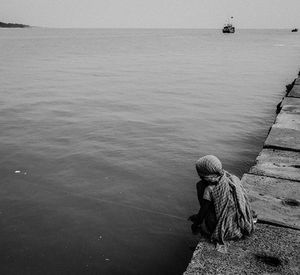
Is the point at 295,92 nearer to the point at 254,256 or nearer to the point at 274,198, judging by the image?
the point at 274,198

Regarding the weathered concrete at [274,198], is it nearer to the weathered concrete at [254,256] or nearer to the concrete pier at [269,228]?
the concrete pier at [269,228]

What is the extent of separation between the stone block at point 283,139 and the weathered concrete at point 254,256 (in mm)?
3326

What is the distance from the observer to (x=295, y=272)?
3.79m

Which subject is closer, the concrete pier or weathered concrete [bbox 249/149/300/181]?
the concrete pier

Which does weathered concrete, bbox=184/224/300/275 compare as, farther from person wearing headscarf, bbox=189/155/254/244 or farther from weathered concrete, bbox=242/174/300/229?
weathered concrete, bbox=242/174/300/229

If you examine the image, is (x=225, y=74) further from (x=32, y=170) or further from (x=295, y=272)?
(x=295, y=272)

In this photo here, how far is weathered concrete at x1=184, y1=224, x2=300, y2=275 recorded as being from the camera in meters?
3.80

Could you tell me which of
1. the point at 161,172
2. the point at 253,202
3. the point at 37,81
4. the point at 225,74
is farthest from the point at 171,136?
the point at 225,74

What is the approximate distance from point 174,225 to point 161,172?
2.22 metres

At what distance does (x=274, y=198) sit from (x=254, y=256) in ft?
5.18

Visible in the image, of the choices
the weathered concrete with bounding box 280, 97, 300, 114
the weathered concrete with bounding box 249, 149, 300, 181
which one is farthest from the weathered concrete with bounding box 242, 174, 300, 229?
the weathered concrete with bounding box 280, 97, 300, 114

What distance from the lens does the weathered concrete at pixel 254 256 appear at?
12.5 feet

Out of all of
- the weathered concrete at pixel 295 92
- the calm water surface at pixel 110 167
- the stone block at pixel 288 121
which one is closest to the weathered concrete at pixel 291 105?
the stone block at pixel 288 121

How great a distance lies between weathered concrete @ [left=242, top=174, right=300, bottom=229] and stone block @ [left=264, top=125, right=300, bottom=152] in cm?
171
